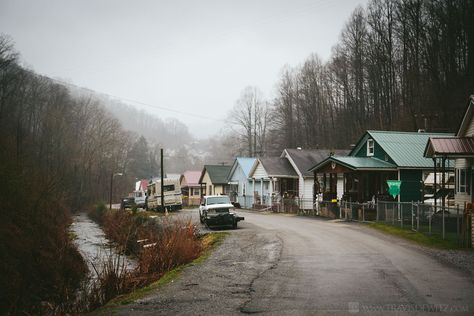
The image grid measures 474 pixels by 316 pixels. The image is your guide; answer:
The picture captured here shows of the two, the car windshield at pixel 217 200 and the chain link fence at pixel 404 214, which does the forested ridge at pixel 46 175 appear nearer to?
the car windshield at pixel 217 200

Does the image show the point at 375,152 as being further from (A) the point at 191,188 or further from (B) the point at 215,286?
(A) the point at 191,188

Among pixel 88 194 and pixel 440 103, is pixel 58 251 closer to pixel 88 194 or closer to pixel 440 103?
pixel 440 103

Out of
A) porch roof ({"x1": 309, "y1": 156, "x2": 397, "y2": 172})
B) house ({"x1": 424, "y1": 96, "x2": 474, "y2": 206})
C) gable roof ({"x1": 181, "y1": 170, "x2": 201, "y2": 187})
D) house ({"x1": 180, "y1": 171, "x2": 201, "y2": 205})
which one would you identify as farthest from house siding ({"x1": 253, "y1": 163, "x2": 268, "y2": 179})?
house ({"x1": 424, "y1": 96, "x2": 474, "y2": 206})

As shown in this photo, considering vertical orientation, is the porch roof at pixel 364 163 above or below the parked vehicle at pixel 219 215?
above

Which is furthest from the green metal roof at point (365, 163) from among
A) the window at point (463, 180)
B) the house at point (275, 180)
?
the house at point (275, 180)

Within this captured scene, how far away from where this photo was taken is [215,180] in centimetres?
6388

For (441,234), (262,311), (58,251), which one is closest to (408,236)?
(441,234)

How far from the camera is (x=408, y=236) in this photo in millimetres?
20625

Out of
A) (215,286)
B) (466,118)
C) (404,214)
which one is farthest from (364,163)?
(215,286)

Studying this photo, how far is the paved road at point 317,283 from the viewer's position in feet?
31.0

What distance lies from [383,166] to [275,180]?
17631 millimetres

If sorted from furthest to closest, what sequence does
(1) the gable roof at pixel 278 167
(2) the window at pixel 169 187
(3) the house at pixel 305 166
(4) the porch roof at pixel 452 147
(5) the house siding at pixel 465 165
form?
(2) the window at pixel 169 187 → (1) the gable roof at pixel 278 167 → (3) the house at pixel 305 166 → (5) the house siding at pixel 465 165 → (4) the porch roof at pixel 452 147

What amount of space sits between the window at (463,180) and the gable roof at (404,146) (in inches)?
163

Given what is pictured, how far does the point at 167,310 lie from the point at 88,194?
6802 cm
